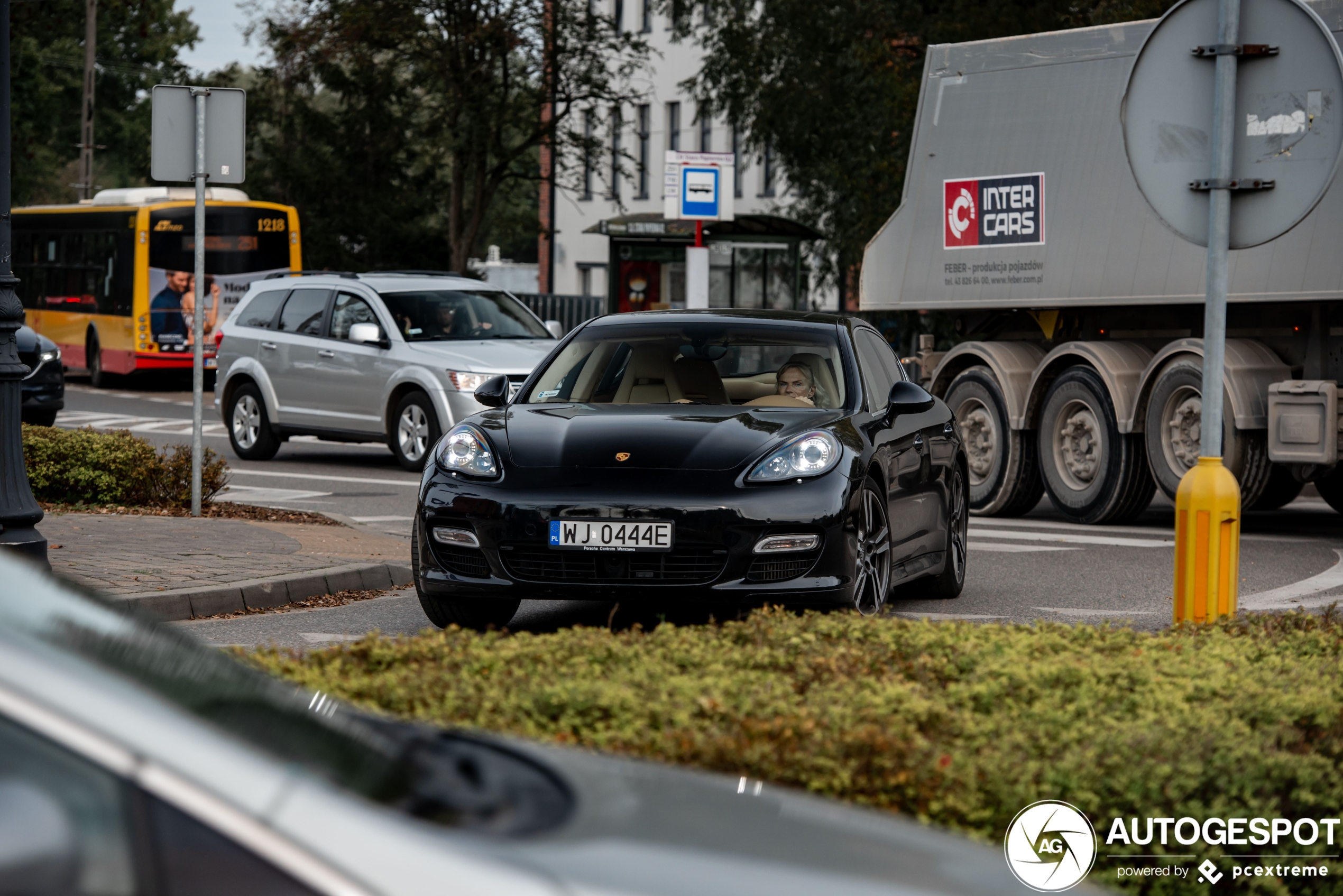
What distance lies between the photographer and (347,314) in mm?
18359

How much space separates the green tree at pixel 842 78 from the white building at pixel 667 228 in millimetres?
771

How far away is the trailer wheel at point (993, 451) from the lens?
14.6 meters

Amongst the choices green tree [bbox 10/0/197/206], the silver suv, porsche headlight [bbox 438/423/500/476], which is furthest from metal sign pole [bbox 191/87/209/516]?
green tree [bbox 10/0/197/206]

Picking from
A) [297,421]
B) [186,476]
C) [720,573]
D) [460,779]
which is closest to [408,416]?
[297,421]

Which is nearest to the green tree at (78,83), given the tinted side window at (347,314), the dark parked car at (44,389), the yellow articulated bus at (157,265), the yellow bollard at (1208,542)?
the yellow articulated bus at (157,265)

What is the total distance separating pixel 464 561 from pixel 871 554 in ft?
5.66

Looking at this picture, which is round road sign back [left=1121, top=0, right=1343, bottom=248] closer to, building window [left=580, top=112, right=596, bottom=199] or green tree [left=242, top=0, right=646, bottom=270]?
green tree [left=242, top=0, right=646, bottom=270]

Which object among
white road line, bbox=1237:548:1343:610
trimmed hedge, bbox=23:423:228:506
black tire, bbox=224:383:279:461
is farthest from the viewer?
black tire, bbox=224:383:279:461

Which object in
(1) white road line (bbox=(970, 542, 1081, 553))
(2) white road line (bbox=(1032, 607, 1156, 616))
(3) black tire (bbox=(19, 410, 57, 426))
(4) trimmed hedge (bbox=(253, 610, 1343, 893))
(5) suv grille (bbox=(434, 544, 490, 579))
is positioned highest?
(4) trimmed hedge (bbox=(253, 610, 1343, 893))

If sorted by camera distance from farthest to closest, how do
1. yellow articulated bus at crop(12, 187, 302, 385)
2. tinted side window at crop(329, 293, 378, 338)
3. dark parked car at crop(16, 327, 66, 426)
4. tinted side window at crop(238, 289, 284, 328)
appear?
yellow articulated bus at crop(12, 187, 302, 385) → dark parked car at crop(16, 327, 66, 426) → tinted side window at crop(238, 289, 284, 328) → tinted side window at crop(329, 293, 378, 338)

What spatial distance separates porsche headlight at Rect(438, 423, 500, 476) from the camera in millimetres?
7613

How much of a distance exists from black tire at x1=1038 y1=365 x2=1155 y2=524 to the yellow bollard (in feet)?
23.4

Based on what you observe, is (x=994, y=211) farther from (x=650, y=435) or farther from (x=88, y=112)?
(x=88, y=112)

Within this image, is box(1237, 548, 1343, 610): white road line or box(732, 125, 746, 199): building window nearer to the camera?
box(1237, 548, 1343, 610): white road line
